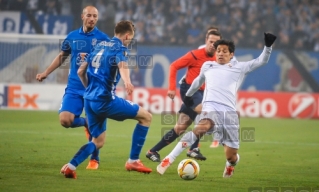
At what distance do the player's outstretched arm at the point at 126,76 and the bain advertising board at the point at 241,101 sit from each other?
1333 cm

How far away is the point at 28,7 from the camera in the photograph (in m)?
24.7

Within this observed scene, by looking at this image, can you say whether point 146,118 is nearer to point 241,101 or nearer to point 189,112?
point 189,112

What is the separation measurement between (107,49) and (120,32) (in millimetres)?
297

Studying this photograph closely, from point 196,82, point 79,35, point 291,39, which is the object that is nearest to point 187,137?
point 196,82

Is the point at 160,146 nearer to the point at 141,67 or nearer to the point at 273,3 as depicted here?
the point at 141,67

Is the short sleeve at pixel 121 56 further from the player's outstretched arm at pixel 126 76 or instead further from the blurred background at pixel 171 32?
the blurred background at pixel 171 32

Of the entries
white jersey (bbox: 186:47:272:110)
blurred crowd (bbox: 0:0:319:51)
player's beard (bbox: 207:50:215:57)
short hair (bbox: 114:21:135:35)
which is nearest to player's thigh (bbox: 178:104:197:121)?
player's beard (bbox: 207:50:215:57)

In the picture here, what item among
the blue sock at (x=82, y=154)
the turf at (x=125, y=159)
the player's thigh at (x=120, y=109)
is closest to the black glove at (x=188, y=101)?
the turf at (x=125, y=159)

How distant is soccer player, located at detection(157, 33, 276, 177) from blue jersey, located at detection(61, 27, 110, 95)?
1.83 meters

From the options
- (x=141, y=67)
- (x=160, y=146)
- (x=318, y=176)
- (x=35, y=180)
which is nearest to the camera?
(x=35, y=180)

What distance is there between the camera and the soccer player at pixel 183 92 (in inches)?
415

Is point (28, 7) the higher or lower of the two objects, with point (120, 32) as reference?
higher

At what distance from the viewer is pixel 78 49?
971cm

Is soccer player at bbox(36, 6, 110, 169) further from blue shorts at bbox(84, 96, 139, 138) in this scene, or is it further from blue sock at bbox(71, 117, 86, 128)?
blue shorts at bbox(84, 96, 139, 138)
